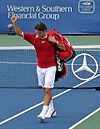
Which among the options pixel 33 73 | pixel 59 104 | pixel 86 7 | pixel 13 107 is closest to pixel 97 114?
pixel 59 104

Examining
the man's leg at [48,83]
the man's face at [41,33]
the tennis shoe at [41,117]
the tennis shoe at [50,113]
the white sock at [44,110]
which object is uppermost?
the man's face at [41,33]

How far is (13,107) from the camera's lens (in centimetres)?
938

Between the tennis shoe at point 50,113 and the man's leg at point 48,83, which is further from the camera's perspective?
the tennis shoe at point 50,113

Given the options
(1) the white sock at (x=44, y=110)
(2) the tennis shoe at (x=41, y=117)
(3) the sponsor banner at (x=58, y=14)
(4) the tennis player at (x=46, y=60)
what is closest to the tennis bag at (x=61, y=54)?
(4) the tennis player at (x=46, y=60)

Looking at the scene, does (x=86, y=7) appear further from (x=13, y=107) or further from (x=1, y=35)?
(x=13, y=107)

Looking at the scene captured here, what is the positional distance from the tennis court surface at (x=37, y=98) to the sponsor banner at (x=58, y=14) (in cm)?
554

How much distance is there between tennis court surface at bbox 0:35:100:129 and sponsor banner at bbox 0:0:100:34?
218 inches

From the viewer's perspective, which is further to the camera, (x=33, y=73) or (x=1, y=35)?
(x=1, y=35)

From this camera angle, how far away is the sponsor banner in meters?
20.9

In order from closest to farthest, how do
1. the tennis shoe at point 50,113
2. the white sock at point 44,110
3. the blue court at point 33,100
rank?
the white sock at point 44,110
the blue court at point 33,100
the tennis shoe at point 50,113

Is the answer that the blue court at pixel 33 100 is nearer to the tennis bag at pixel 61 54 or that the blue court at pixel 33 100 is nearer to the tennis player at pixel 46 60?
the tennis player at pixel 46 60

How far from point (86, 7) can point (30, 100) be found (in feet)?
38.3

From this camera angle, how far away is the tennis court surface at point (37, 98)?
27.1 feet

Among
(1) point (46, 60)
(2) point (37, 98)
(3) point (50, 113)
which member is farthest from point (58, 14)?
(1) point (46, 60)
